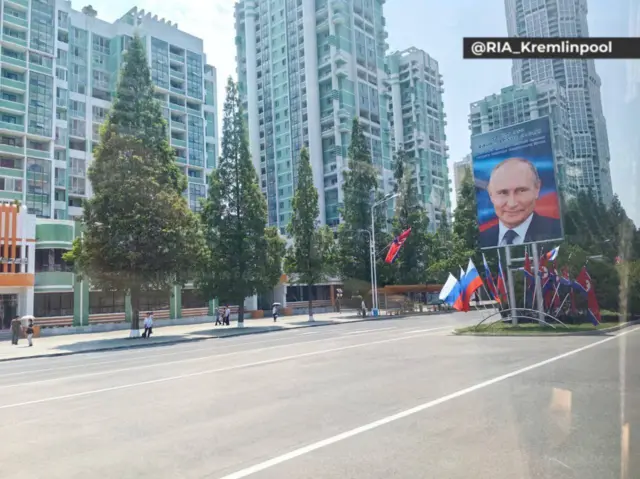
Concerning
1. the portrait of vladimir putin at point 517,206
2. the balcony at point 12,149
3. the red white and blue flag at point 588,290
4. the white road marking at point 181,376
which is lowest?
the white road marking at point 181,376

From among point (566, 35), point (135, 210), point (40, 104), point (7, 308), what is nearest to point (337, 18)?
point (40, 104)

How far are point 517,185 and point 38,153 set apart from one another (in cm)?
5529

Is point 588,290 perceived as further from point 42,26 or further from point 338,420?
point 42,26

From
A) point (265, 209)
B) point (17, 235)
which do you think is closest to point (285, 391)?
point (265, 209)

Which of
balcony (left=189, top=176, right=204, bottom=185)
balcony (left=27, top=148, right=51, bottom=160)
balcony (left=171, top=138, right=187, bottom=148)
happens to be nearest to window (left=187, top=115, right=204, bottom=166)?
balcony (left=171, top=138, right=187, bottom=148)

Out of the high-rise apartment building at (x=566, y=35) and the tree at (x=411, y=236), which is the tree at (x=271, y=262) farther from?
the high-rise apartment building at (x=566, y=35)

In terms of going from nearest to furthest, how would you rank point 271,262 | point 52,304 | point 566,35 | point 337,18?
point 566,35
point 271,262
point 52,304
point 337,18

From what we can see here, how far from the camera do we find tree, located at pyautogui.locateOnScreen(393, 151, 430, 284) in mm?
53375

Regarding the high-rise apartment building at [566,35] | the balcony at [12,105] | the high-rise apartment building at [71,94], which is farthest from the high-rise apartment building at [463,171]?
the balcony at [12,105]

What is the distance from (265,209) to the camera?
125 ft

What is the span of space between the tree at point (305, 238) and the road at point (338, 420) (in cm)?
2897

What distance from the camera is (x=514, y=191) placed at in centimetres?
2472

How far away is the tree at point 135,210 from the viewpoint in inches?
1172

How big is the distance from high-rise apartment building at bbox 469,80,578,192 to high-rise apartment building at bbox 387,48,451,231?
78.2 meters
